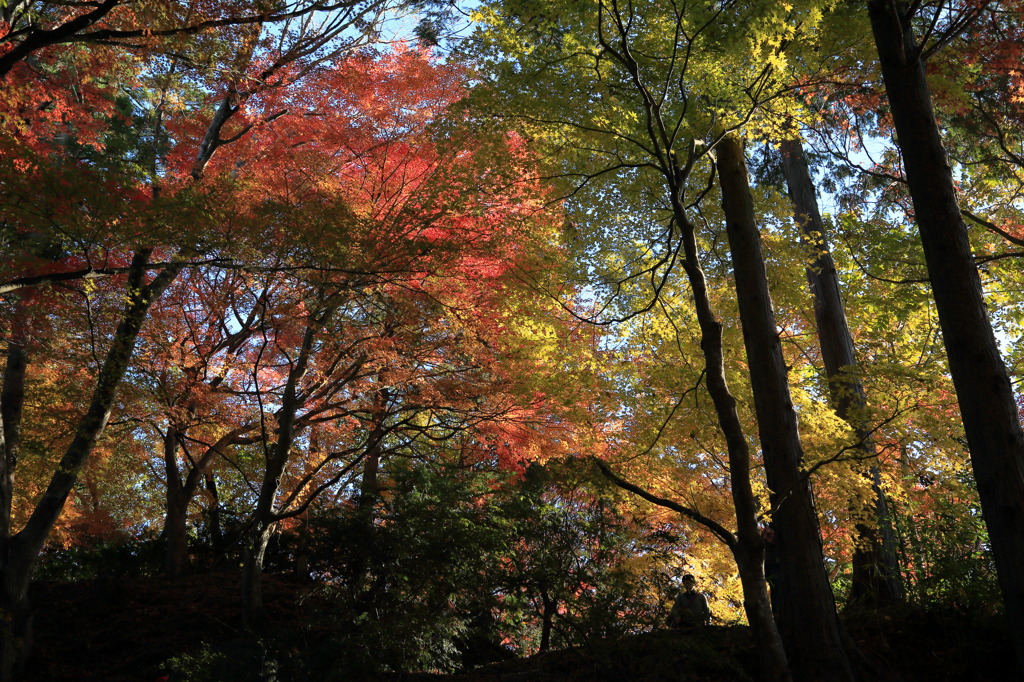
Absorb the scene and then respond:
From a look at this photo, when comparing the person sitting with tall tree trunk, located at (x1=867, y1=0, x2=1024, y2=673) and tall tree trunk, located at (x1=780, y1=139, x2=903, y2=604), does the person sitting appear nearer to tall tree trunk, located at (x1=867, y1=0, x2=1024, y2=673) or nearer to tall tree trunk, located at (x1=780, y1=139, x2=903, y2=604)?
tall tree trunk, located at (x1=780, y1=139, x2=903, y2=604)

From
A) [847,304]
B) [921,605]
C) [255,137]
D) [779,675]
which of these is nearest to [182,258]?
[255,137]

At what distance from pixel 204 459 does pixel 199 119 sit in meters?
5.27

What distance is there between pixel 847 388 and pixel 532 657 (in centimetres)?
440

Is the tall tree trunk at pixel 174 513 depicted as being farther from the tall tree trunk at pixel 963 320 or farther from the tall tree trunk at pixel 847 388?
the tall tree trunk at pixel 963 320

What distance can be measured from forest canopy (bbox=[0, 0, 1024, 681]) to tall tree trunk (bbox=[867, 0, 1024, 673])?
0.06 feet

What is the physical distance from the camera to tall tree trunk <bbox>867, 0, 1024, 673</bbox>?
3.96m

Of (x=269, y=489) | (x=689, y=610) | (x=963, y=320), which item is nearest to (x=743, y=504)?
(x=963, y=320)

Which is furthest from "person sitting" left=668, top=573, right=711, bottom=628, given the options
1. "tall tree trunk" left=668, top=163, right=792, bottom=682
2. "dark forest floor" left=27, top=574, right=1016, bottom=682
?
"tall tree trunk" left=668, top=163, right=792, bottom=682

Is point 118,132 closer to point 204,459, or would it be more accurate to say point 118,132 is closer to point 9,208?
point 204,459

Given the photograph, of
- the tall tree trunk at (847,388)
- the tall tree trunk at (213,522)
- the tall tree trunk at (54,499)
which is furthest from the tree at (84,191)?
the tall tree trunk at (847,388)

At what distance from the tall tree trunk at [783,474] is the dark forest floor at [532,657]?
502 millimetres

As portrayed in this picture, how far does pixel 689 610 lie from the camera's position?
642 centimetres

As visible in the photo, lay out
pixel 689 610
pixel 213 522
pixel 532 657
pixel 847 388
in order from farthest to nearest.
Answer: pixel 213 522, pixel 847 388, pixel 532 657, pixel 689 610

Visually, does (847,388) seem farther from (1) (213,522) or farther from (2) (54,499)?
(1) (213,522)
